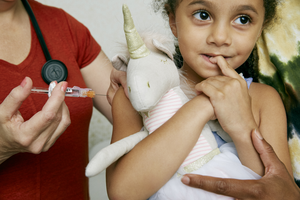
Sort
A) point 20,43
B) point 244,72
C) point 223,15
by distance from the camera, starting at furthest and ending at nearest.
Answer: point 244,72 < point 20,43 < point 223,15

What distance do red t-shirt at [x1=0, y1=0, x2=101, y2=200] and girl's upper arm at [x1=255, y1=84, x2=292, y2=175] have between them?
2.34 ft

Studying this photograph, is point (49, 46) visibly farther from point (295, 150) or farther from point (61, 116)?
point (295, 150)

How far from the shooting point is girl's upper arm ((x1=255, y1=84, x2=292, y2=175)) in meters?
0.76

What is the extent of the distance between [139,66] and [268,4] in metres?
0.56

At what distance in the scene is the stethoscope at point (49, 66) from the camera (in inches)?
35.9

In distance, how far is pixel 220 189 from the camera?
599mm

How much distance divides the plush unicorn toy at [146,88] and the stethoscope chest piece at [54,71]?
30 cm

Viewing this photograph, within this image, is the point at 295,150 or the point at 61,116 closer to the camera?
the point at 61,116

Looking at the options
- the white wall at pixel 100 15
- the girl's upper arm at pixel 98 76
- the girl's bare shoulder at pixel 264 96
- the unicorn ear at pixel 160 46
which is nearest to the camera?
the unicorn ear at pixel 160 46

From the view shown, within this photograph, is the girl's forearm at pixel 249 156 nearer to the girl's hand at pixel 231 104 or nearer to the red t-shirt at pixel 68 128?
the girl's hand at pixel 231 104

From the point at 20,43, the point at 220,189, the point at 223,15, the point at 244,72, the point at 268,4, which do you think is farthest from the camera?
the point at 244,72

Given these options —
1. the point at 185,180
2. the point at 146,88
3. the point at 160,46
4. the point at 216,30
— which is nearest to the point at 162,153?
the point at 185,180

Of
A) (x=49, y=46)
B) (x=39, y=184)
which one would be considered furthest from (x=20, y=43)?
(x=39, y=184)

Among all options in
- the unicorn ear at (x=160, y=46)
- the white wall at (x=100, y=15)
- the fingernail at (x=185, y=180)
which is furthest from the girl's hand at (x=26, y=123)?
the white wall at (x=100, y=15)
